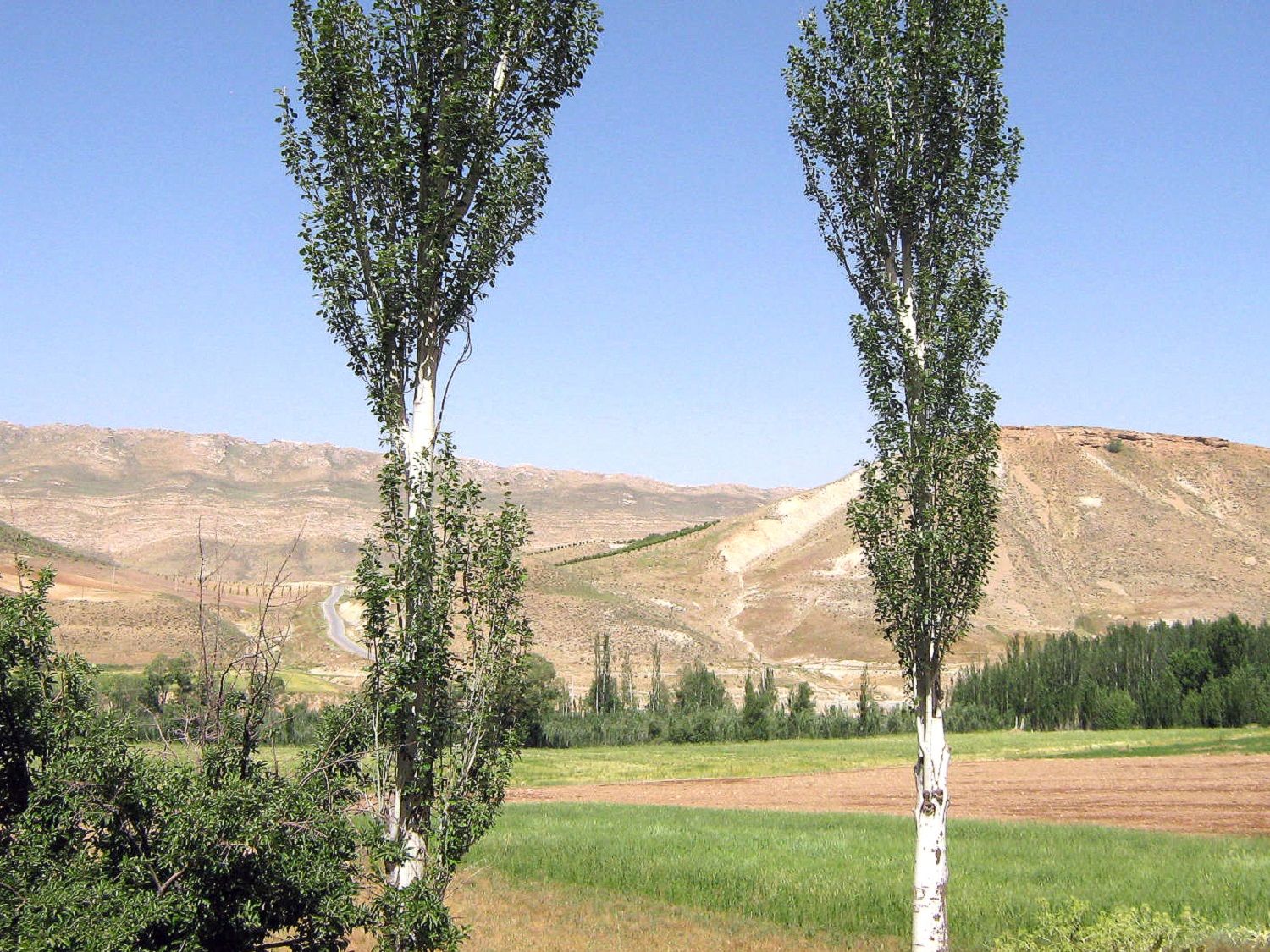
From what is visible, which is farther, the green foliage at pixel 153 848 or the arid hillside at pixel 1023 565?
A: the arid hillside at pixel 1023 565

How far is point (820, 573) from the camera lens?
426 feet

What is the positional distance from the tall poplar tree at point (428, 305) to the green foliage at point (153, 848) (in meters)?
0.81

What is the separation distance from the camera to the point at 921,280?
15.0 meters

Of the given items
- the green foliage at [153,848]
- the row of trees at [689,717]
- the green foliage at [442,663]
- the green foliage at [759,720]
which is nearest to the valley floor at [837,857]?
the green foliage at [442,663]

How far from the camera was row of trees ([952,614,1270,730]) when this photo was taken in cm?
7538

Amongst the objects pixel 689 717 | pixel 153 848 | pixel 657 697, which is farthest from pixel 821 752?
pixel 153 848

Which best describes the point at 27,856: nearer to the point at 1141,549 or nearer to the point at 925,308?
the point at 925,308

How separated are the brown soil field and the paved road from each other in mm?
43322

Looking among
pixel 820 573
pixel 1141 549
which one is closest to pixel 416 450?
pixel 820 573

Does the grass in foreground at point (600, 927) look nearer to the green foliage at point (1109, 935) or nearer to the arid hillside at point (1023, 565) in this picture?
the green foliage at point (1109, 935)

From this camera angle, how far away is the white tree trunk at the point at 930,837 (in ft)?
42.0

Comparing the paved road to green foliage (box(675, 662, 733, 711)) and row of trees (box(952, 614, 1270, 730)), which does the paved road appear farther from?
row of trees (box(952, 614, 1270, 730))

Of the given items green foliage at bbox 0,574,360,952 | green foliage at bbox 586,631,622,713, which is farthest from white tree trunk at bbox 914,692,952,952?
green foliage at bbox 586,631,622,713

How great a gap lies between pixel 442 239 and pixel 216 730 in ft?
18.9
